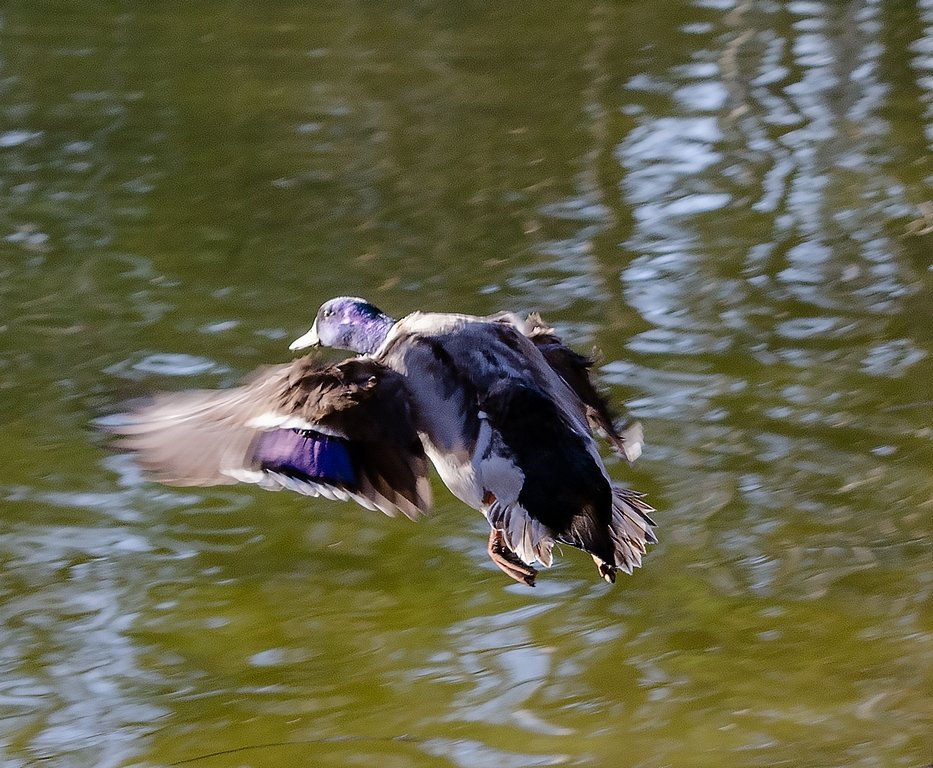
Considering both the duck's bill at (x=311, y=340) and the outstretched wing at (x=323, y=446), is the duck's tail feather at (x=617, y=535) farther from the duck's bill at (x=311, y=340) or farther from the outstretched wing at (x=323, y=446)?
the duck's bill at (x=311, y=340)

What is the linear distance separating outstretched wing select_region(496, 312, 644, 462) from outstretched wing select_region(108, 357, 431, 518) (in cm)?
52

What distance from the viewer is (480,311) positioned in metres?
5.48

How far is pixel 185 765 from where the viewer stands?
134 inches

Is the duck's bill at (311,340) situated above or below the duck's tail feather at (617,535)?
above

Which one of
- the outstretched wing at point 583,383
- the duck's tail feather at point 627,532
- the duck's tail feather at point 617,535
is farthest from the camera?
the outstretched wing at point 583,383

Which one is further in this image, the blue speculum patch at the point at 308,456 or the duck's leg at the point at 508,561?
the duck's leg at the point at 508,561

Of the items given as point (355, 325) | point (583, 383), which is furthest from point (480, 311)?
point (583, 383)

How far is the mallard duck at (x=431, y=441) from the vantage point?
3.14 metres

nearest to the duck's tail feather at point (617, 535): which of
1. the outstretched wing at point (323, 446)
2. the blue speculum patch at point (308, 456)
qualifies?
the outstretched wing at point (323, 446)

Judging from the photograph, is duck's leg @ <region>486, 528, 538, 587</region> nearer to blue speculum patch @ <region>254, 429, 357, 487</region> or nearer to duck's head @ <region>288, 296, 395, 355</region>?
blue speculum patch @ <region>254, 429, 357, 487</region>

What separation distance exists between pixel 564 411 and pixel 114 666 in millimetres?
1336

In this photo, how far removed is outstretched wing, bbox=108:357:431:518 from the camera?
321 centimetres

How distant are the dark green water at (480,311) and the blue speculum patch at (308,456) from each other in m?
0.62

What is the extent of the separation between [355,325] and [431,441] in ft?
2.28
